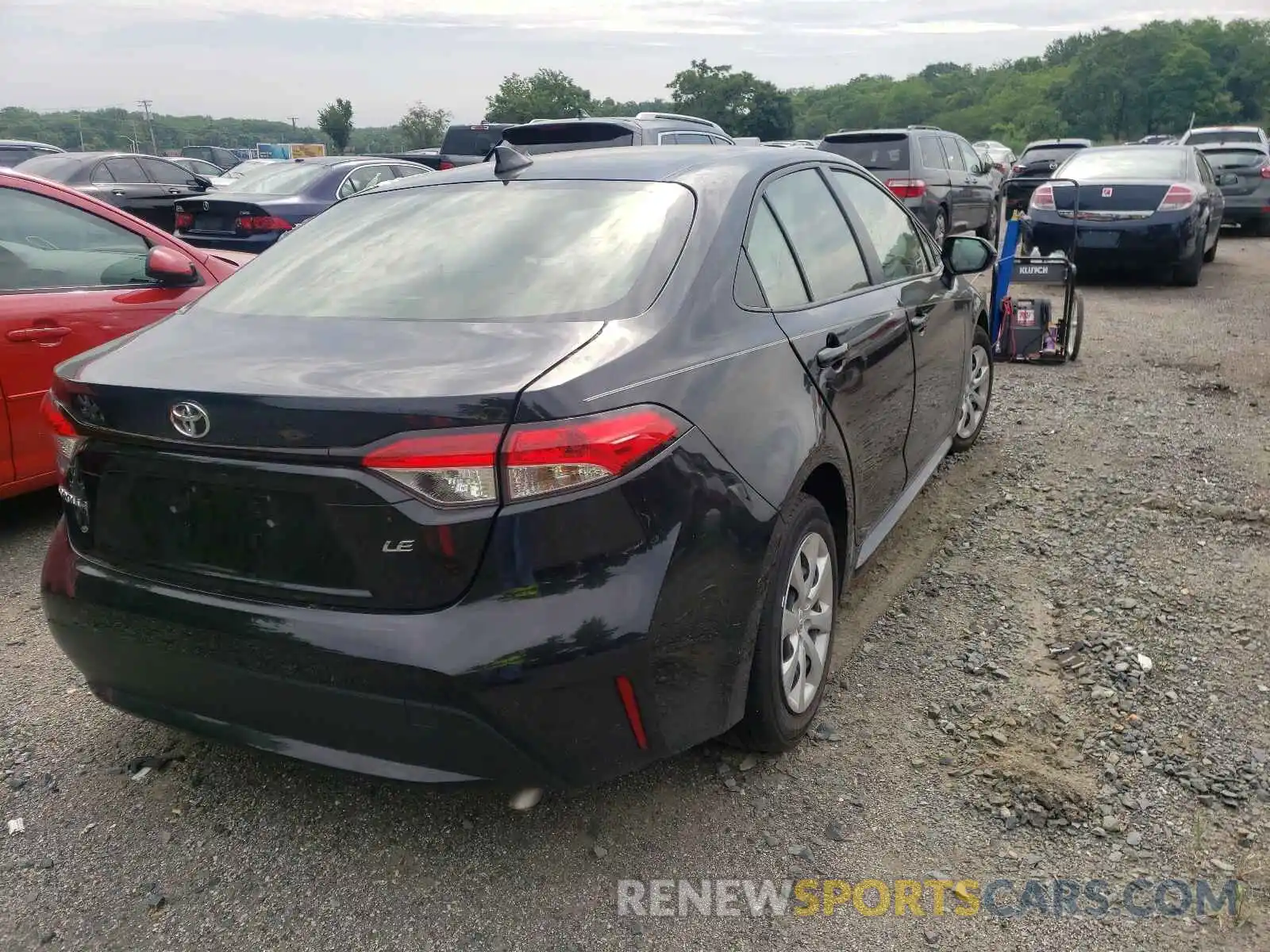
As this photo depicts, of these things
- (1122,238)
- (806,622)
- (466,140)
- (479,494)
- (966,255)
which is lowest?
(806,622)

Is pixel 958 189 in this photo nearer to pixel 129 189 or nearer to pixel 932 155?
pixel 932 155

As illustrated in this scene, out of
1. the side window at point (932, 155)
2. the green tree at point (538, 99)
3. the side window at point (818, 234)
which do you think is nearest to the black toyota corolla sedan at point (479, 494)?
the side window at point (818, 234)

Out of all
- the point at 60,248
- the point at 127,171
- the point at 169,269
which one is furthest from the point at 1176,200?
the point at 127,171

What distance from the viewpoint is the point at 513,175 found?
3037 mm

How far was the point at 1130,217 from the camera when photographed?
9.95 m

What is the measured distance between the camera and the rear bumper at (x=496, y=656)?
1958 millimetres

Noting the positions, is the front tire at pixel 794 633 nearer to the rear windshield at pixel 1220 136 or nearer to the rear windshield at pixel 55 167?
the rear windshield at pixel 55 167

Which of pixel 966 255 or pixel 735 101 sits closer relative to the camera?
pixel 966 255

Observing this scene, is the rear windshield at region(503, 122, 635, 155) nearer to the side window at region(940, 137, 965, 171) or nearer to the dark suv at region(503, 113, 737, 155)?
the dark suv at region(503, 113, 737, 155)

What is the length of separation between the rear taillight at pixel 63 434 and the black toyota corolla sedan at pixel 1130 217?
29.9ft

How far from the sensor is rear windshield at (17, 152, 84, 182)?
492 inches

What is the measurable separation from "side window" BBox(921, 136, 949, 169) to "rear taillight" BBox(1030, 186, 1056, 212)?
2715 mm

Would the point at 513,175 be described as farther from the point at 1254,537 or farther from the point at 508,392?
Result: the point at 1254,537

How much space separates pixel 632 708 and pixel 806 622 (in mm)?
864
